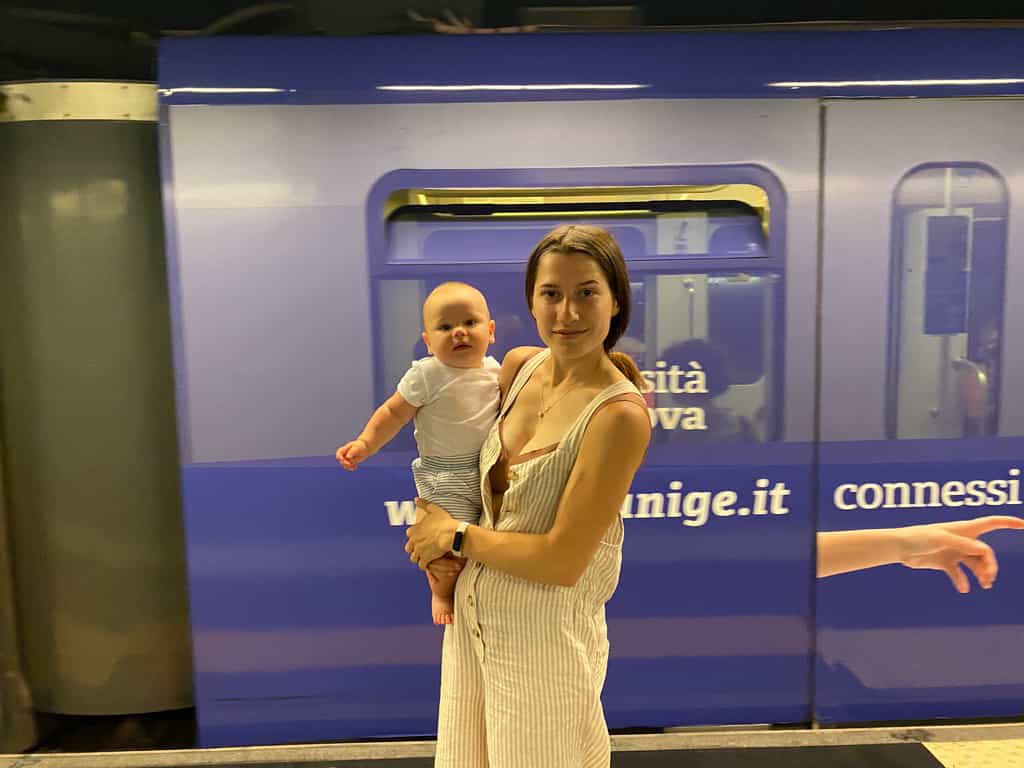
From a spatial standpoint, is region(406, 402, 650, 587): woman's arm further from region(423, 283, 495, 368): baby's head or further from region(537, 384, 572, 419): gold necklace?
region(423, 283, 495, 368): baby's head

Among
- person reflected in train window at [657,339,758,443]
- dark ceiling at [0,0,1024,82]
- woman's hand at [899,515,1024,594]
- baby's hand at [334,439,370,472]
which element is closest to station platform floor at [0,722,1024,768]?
woman's hand at [899,515,1024,594]

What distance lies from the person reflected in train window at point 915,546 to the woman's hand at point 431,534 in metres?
1.43

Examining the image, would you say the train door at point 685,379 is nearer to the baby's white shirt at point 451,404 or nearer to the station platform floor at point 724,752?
the station platform floor at point 724,752

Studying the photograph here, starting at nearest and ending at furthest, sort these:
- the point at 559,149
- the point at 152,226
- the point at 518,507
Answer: the point at 518,507
the point at 559,149
the point at 152,226

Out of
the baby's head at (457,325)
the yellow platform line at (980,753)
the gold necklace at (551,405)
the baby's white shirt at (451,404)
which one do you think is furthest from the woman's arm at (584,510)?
the yellow platform line at (980,753)

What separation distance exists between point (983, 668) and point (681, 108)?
1.90m

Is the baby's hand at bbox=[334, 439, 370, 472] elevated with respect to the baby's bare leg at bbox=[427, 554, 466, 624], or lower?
elevated

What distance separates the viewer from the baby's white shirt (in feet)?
5.37

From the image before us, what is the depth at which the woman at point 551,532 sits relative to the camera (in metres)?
1.43

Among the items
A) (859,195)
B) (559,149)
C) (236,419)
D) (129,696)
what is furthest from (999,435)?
(129,696)

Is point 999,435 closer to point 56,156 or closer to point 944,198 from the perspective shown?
point 944,198

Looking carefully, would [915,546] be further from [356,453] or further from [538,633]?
[356,453]

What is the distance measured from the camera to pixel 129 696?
107 inches

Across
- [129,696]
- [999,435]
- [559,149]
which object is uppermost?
[559,149]
